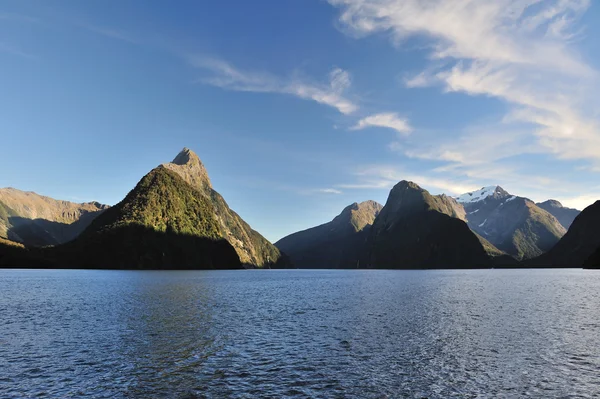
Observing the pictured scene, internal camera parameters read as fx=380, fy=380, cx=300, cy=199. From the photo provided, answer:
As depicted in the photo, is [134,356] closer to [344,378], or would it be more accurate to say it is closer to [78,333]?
[78,333]

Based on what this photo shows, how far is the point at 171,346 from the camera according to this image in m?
42.2

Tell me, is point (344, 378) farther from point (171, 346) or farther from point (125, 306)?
point (125, 306)

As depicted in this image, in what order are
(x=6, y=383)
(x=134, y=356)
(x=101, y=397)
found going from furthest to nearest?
(x=134, y=356) < (x=6, y=383) < (x=101, y=397)

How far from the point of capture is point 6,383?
29281mm

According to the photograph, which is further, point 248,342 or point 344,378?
point 248,342

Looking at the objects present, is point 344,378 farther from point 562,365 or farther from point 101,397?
point 562,365

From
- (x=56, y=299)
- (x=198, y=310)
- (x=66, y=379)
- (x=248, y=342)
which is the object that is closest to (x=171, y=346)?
(x=248, y=342)

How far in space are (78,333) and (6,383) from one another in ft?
64.4

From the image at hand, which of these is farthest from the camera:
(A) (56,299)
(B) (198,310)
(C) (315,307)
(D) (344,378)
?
(A) (56,299)

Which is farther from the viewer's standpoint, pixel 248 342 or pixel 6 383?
pixel 248 342

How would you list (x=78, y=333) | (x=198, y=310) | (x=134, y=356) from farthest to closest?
(x=198, y=310) → (x=78, y=333) → (x=134, y=356)

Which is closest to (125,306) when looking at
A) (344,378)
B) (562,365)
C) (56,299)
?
(56,299)

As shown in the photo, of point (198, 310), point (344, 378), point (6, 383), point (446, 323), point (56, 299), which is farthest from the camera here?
point (56, 299)

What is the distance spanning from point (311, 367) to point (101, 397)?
56.4 feet
